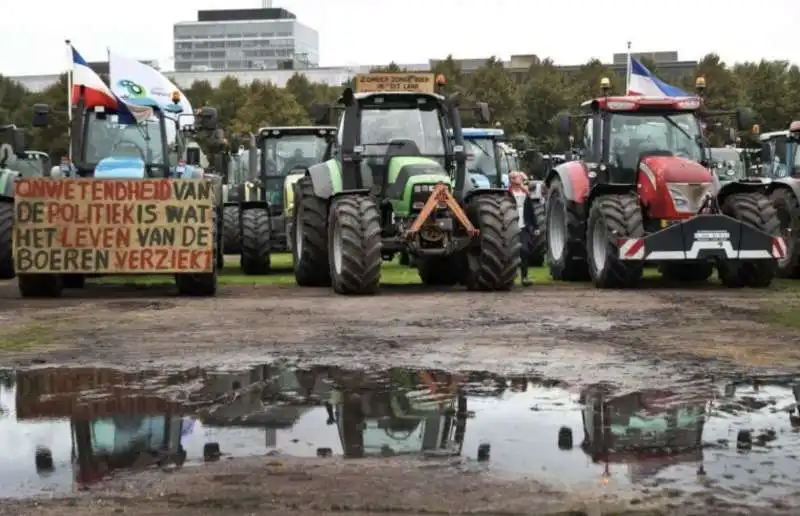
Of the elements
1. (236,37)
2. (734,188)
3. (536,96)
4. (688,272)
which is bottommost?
(688,272)

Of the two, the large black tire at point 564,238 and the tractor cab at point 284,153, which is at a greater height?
the tractor cab at point 284,153

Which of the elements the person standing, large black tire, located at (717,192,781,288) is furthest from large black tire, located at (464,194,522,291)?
large black tire, located at (717,192,781,288)

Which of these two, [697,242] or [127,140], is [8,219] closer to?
[127,140]

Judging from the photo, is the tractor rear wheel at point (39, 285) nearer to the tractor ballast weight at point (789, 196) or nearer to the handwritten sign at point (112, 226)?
the handwritten sign at point (112, 226)

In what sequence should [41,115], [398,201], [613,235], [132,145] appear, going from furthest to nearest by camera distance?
[132,145], [41,115], [613,235], [398,201]

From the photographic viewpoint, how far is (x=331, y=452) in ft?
20.1

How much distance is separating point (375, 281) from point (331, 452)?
8.74 metres

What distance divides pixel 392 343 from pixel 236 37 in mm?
189534

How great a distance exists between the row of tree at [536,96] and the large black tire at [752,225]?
103ft

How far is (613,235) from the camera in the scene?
15.6m

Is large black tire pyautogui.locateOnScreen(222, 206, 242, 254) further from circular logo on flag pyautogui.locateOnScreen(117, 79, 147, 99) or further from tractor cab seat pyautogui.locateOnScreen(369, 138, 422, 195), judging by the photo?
tractor cab seat pyautogui.locateOnScreen(369, 138, 422, 195)

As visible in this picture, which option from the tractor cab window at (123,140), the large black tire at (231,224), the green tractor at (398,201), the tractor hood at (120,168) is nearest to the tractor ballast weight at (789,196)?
the green tractor at (398,201)

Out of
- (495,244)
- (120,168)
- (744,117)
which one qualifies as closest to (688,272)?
(744,117)

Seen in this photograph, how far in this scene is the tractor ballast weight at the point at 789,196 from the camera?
17.7 metres
